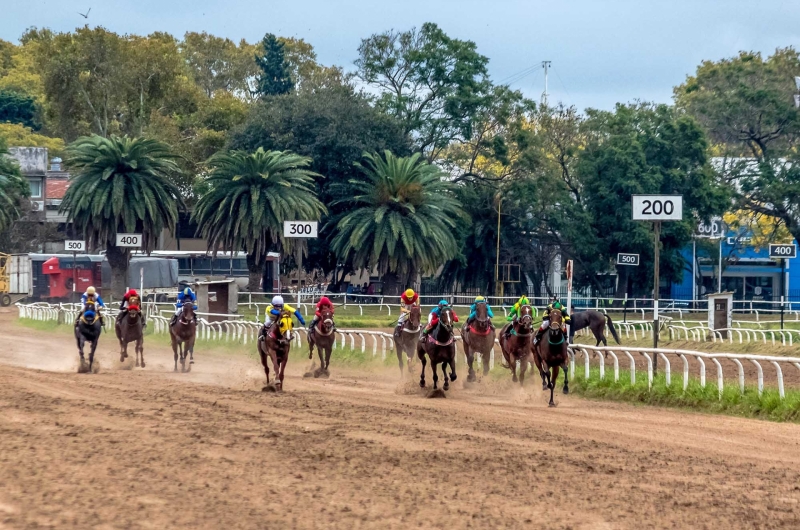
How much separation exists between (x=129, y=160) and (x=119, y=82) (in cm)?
2391

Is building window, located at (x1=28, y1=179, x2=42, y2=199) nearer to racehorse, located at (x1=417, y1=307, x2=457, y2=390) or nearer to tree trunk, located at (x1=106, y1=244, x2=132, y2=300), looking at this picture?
tree trunk, located at (x1=106, y1=244, x2=132, y2=300)

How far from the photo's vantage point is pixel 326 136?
184 feet

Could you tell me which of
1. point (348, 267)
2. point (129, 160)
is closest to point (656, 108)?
point (348, 267)

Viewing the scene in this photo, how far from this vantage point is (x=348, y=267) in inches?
2233

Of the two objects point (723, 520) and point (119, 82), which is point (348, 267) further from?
point (723, 520)

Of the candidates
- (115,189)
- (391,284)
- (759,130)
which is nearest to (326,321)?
(391,284)

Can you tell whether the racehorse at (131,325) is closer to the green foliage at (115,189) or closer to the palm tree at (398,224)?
the palm tree at (398,224)

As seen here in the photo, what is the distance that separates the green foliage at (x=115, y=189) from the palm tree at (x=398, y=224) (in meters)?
9.02

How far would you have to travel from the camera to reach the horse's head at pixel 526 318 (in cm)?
1956

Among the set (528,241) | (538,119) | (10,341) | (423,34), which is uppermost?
(423,34)

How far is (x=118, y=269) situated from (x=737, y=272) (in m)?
35.9

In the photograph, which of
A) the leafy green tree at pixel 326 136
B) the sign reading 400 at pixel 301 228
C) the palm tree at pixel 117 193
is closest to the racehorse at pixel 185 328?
the sign reading 400 at pixel 301 228

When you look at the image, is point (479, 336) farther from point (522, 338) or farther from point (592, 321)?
point (592, 321)

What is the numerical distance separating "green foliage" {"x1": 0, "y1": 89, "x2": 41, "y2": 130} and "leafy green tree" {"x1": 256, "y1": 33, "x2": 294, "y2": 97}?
26.5 meters
